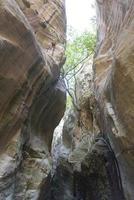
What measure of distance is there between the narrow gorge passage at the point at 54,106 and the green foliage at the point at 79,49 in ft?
11.7

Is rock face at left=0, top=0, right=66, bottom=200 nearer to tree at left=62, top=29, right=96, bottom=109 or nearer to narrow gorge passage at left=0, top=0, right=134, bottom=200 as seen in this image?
narrow gorge passage at left=0, top=0, right=134, bottom=200

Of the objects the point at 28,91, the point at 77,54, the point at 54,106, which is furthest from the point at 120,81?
the point at 77,54

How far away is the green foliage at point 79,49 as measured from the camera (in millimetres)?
17625

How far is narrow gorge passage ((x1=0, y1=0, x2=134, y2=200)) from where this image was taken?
7.12 meters

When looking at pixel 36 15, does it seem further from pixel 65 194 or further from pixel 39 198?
pixel 65 194

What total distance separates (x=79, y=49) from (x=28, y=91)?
10025 mm

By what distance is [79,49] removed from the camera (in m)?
18.1

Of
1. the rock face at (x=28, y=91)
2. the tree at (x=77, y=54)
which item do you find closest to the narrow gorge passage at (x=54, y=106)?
the rock face at (x=28, y=91)

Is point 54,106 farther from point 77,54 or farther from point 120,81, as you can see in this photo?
point 77,54

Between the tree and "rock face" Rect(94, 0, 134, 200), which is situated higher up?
the tree

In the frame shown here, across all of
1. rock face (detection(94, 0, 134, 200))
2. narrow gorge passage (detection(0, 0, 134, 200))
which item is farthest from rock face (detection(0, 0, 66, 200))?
rock face (detection(94, 0, 134, 200))

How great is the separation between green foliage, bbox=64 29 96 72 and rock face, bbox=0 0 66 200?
5792 millimetres

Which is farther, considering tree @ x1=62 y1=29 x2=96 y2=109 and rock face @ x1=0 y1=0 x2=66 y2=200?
tree @ x1=62 y1=29 x2=96 y2=109

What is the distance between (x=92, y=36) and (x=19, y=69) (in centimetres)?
1109
